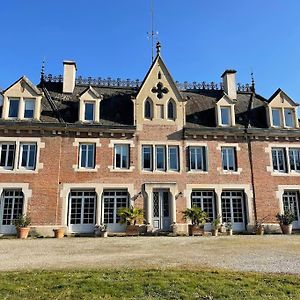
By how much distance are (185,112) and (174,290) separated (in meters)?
17.5

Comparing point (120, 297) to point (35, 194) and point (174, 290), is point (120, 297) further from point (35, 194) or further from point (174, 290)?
point (35, 194)

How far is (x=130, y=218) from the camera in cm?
1975

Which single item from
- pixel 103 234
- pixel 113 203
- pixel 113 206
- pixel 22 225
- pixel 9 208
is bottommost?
pixel 103 234

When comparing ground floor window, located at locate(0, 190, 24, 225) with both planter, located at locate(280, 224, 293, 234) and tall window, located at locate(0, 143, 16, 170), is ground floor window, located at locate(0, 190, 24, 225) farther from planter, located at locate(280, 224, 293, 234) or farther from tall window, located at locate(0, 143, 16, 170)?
planter, located at locate(280, 224, 293, 234)

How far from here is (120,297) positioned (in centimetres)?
678

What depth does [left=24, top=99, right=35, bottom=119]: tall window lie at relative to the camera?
21.7 m

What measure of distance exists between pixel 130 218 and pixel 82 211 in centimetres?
318

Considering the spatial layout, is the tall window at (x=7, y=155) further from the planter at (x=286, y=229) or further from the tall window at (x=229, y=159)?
the planter at (x=286, y=229)

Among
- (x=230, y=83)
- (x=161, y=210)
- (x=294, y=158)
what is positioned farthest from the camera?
(x=230, y=83)

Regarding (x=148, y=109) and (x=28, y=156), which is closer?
(x=28, y=156)

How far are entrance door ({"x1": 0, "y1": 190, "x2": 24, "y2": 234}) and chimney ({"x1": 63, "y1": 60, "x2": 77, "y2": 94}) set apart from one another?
8.27 m

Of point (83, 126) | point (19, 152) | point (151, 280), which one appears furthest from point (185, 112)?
point (151, 280)

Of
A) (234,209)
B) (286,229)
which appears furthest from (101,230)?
(286,229)

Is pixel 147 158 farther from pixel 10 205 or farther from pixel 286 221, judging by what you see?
pixel 286 221
